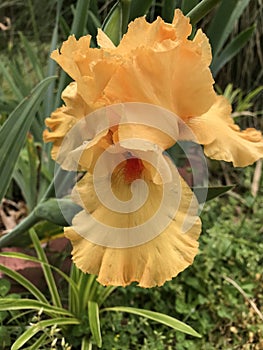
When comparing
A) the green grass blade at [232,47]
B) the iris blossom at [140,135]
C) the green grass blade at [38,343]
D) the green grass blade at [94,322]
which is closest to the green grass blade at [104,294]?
the green grass blade at [94,322]

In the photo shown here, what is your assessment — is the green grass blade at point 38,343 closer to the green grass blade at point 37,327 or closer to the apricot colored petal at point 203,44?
the green grass blade at point 37,327

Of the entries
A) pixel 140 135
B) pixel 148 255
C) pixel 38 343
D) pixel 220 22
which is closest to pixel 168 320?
pixel 38 343

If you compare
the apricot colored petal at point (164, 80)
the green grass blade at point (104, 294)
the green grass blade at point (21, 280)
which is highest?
the apricot colored petal at point (164, 80)

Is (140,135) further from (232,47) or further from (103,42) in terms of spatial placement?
(232,47)

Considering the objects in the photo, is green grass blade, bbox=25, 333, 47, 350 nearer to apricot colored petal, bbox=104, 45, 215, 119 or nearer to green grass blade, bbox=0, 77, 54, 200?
green grass blade, bbox=0, 77, 54, 200

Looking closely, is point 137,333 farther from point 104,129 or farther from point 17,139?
point 104,129

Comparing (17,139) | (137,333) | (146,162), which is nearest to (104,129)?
(146,162)
